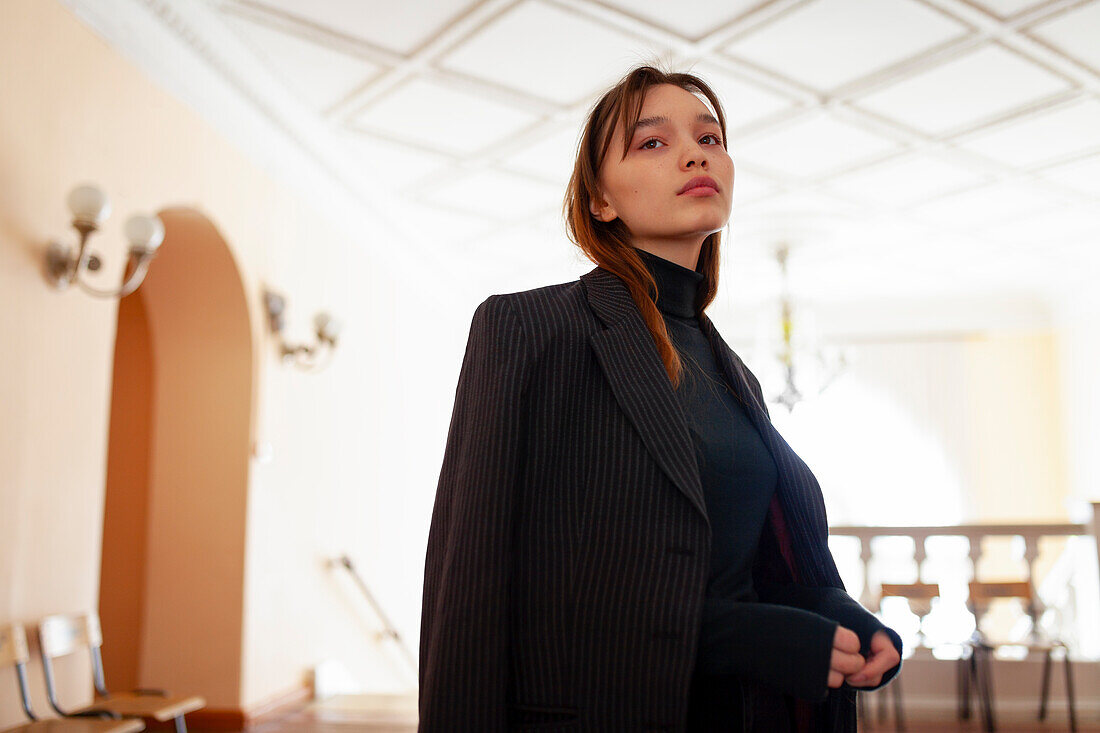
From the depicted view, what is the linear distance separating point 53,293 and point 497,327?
297 cm

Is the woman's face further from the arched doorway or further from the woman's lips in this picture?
the arched doorway

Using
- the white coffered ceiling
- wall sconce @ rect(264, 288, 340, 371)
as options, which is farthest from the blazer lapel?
wall sconce @ rect(264, 288, 340, 371)

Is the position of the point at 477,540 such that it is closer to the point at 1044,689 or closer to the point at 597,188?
the point at 597,188

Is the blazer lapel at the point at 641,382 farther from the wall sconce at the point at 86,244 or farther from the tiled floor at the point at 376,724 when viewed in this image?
the tiled floor at the point at 376,724

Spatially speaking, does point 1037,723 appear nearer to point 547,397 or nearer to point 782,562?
point 782,562

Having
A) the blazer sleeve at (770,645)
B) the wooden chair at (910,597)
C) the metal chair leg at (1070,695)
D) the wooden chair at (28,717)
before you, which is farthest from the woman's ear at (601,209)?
the metal chair leg at (1070,695)

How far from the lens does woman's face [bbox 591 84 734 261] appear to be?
112cm

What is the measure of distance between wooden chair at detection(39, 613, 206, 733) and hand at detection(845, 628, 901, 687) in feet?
10.3

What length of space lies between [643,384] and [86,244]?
2960 mm

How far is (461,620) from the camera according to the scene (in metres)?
0.88

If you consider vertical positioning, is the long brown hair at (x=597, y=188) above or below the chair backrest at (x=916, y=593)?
above

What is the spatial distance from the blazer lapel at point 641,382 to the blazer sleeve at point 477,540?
11cm

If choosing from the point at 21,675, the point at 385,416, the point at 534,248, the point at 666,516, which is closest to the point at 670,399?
the point at 666,516

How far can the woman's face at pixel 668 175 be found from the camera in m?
1.12
